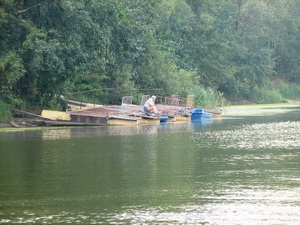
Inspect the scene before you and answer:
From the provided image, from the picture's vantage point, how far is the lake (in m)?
16.9

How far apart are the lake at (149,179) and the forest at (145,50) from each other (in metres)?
9.10

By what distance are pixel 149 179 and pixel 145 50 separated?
Result: 133 feet

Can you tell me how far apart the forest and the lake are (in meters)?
9.10

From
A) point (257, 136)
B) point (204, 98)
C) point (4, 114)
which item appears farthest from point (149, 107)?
point (204, 98)

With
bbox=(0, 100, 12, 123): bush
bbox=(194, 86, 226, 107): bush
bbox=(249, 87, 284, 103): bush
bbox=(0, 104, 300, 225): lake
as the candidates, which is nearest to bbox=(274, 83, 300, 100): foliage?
bbox=(249, 87, 284, 103): bush

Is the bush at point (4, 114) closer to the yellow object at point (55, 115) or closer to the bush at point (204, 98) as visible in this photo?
the yellow object at point (55, 115)

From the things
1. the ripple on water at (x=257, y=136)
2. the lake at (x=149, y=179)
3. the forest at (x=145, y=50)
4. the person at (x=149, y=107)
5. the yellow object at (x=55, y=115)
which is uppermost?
the forest at (x=145, y=50)

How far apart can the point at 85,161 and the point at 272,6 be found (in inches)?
3284

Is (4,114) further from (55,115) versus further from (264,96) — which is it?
(264,96)

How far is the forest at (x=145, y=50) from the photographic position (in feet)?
151

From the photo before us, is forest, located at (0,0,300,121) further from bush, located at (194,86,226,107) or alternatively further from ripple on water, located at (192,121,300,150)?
ripple on water, located at (192,121,300,150)

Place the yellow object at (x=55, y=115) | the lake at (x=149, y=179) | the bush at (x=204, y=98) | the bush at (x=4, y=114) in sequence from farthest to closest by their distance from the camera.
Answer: the bush at (x=204, y=98) → the yellow object at (x=55, y=115) → the bush at (x=4, y=114) → the lake at (x=149, y=179)

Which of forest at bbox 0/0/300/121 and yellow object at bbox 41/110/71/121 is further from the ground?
forest at bbox 0/0/300/121

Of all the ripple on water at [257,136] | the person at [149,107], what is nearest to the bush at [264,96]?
the person at [149,107]
